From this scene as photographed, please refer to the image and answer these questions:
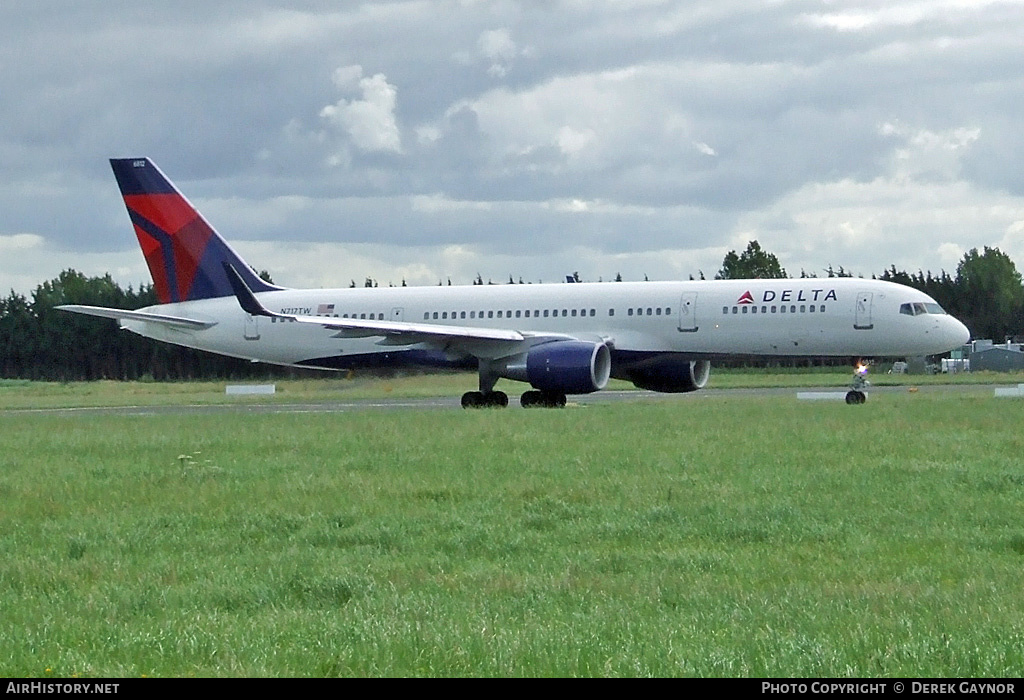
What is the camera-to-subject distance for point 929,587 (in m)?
9.08

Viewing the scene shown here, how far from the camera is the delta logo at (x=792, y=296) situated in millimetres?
34500

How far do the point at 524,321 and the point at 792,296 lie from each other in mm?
7453

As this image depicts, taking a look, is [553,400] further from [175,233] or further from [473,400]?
[175,233]

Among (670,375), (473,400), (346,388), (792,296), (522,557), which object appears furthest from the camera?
(346,388)

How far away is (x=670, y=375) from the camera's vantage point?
37.6 metres

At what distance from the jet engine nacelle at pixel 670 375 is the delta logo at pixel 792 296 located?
91.7 inches

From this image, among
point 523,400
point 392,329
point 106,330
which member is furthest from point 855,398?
point 106,330

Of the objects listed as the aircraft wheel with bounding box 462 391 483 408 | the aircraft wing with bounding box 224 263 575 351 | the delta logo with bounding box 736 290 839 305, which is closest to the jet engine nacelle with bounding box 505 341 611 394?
the aircraft wing with bounding box 224 263 575 351

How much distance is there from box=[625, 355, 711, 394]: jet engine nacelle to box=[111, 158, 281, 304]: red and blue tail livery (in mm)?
13062

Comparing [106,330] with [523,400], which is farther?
[106,330]

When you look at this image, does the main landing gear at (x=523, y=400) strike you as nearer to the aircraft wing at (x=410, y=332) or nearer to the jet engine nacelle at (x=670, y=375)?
the aircraft wing at (x=410, y=332)

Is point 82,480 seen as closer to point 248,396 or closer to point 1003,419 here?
point 1003,419

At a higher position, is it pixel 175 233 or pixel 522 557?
pixel 175 233

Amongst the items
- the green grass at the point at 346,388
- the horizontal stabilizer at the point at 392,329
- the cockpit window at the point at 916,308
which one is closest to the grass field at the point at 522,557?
the cockpit window at the point at 916,308
